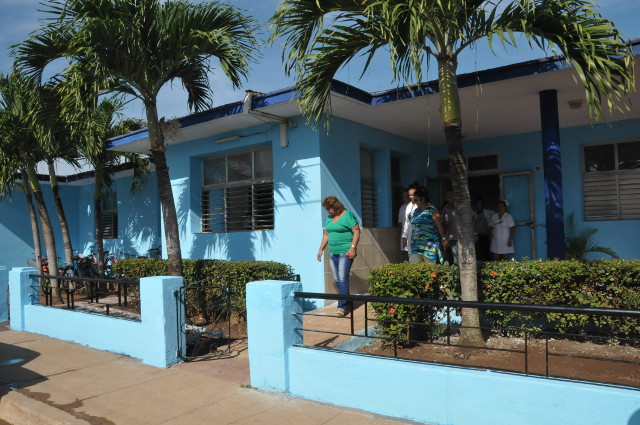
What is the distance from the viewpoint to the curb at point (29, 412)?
425cm

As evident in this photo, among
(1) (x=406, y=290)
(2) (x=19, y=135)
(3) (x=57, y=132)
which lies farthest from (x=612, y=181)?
(2) (x=19, y=135)

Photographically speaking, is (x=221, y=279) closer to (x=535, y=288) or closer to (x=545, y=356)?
(x=535, y=288)

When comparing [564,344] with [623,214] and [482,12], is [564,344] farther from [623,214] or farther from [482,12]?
[623,214]

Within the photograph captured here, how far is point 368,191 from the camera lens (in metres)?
9.42

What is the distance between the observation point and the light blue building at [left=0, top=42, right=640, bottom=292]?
7363mm

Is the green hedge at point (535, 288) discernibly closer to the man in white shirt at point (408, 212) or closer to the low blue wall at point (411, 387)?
the low blue wall at point (411, 387)

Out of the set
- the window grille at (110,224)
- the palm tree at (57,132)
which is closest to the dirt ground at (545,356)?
the palm tree at (57,132)

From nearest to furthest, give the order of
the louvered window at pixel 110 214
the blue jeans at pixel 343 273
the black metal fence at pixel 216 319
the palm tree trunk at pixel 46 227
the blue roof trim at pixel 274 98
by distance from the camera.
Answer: the black metal fence at pixel 216 319 → the blue jeans at pixel 343 273 → the blue roof trim at pixel 274 98 → the palm tree trunk at pixel 46 227 → the louvered window at pixel 110 214

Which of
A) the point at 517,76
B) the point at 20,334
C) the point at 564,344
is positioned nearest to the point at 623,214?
the point at 517,76

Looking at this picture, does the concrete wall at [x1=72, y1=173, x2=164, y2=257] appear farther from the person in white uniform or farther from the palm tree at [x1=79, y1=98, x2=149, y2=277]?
the person in white uniform

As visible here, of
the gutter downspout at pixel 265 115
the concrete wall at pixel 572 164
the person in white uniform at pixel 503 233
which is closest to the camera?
the gutter downspout at pixel 265 115

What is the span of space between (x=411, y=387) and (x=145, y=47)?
5433 mm

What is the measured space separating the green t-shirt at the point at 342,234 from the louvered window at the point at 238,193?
8.05ft

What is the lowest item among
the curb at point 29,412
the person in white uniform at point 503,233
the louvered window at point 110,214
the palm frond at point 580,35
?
the curb at point 29,412
